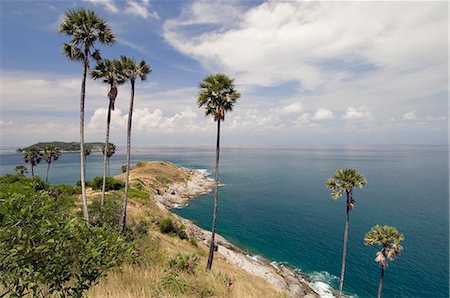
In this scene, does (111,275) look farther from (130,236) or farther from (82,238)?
(130,236)

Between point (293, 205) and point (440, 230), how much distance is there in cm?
3189

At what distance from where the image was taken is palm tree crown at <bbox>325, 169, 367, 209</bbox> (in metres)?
26.0

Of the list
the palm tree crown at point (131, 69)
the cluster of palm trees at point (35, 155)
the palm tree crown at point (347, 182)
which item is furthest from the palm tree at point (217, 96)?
the cluster of palm trees at point (35, 155)

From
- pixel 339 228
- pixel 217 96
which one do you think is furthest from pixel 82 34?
pixel 339 228

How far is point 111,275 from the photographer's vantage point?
33.3ft

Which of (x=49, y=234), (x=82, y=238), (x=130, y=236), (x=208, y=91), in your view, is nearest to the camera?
(x=49, y=234)

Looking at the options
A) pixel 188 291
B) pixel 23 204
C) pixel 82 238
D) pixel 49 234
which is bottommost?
pixel 188 291

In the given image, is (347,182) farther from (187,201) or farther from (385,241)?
(187,201)

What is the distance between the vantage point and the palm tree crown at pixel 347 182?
2605 centimetres

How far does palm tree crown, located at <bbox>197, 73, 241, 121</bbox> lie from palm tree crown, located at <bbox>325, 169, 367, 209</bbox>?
14026 mm

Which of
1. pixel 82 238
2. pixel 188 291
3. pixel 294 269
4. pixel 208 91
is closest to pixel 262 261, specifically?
pixel 294 269

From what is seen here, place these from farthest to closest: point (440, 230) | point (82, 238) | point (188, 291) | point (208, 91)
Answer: point (440, 230) → point (208, 91) → point (188, 291) → point (82, 238)

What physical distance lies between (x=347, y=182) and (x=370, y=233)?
5.70 m

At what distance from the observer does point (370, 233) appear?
25828 mm
